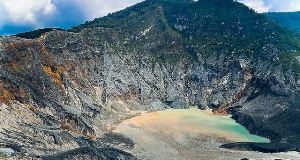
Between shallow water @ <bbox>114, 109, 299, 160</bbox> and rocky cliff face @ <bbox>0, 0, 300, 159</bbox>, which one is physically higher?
rocky cliff face @ <bbox>0, 0, 300, 159</bbox>

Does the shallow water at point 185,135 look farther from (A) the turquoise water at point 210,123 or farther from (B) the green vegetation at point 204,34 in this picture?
(B) the green vegetation at point 204,34

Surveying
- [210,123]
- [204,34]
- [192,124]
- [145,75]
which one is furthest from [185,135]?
[204,34]

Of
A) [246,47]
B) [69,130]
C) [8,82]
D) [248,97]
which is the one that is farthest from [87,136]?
[246,47]

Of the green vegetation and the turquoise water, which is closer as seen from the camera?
the turquoise water

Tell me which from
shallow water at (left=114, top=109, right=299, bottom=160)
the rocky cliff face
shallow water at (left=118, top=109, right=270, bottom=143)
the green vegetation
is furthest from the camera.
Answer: the green vegetation

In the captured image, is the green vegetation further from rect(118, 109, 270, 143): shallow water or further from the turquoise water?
rect(118, 109, 270, 143): shallow water

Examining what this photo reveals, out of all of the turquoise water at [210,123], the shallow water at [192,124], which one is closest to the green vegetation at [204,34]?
the turquoise water at [210,123]

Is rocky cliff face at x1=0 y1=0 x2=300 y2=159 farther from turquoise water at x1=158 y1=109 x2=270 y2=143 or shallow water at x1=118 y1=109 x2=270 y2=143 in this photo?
shallow water at x1=118 y1=109 x2=270 y2=143

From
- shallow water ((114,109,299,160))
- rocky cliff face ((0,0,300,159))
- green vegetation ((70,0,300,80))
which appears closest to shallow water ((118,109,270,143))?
shallow water ((114,109,299,160))

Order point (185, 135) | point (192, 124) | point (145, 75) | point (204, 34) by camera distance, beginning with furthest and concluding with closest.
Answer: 1. point (204, 34)
2. point (145, 75)
3. point (192, 124)
4. point (185, 135)

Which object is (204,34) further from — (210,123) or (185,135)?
(185,135)

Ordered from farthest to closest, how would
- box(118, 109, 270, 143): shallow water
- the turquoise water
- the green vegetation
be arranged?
1. the green vegetation
2. the turquoise water
3. box(118, 109, 270, 143): shallow water
